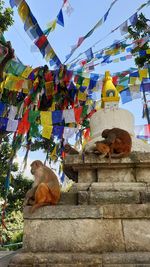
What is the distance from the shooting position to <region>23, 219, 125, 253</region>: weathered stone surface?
277cm

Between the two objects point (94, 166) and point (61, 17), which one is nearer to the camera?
point (94, 166)

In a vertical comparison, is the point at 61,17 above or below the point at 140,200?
above

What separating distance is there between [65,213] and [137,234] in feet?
2.86

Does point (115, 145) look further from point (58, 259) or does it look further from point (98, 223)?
point (58, 259)

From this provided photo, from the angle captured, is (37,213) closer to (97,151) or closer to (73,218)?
(73,218)

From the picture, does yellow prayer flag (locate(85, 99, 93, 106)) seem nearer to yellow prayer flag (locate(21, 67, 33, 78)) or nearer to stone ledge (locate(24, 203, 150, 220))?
yellow prayer flag (locate(21, 67, 33, 78))

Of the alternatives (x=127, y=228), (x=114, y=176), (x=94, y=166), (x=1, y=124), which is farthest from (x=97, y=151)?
(x=1, y=124)

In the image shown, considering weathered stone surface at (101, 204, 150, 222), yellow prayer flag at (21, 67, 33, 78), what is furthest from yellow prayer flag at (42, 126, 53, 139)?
weathered stone surface at (101, 204, 150, 222)

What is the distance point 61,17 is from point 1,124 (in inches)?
126

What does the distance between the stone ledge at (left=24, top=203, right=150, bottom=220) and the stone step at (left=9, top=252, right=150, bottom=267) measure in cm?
41

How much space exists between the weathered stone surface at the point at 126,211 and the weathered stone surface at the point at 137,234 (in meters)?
0.07

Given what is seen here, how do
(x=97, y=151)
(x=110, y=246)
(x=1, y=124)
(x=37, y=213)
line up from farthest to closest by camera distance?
1. (x=1, y=124)
2. (x=97, y=151)
3. (x=37, y=213)
4. (x=110, y=246)

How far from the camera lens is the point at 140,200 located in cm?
307

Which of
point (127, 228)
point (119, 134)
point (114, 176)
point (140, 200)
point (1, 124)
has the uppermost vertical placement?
point (1, 124)
